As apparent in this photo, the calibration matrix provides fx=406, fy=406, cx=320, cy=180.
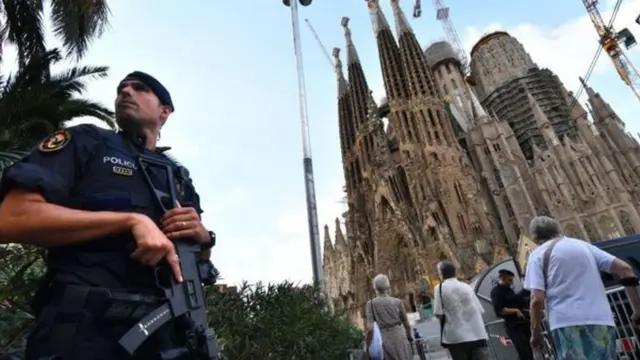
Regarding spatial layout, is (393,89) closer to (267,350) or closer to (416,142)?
(416,142)

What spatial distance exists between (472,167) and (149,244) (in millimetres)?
35922

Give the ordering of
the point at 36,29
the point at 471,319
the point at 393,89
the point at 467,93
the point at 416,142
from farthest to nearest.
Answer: the point at 467,93
the point at 393,89
the point at 416,142
the point at 36,29
the point at 471,319

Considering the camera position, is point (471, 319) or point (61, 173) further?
point (471, 319)

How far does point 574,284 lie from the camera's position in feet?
11.0

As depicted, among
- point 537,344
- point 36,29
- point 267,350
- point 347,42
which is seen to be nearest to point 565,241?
point 537,344

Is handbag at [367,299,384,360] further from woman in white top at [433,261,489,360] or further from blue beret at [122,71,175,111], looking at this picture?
blue beret at [122,71,175,111]

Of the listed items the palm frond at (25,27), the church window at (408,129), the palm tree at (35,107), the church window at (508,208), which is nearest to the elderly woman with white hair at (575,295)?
the palm tree at (35,107)

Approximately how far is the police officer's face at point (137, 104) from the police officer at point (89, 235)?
6.4 inches

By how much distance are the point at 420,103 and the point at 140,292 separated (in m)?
37.0

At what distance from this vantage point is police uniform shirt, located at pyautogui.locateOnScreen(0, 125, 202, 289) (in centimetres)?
121

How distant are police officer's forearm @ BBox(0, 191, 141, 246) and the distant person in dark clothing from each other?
18.2 ft

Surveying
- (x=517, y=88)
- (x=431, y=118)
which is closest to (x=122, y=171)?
(x=431, y=118)

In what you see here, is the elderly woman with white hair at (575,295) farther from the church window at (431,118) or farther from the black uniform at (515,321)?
the church window at (431,118)

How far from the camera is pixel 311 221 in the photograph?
7059 millimetres
